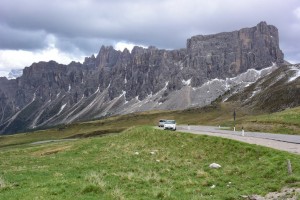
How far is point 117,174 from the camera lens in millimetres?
30656

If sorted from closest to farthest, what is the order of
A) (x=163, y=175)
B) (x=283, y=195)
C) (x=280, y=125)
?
(x=283, y=195) < (x=163, y=175) < (x=280, y=125)

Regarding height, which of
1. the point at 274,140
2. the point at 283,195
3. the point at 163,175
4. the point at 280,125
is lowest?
the point at 163,175

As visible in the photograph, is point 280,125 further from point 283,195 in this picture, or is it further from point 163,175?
point 283,195

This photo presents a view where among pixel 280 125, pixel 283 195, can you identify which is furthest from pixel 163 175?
pixel 280 125

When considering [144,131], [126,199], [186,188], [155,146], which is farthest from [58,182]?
[144,131]

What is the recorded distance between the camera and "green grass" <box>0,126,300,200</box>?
2367 cm

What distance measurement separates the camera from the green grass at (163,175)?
77.7 feet

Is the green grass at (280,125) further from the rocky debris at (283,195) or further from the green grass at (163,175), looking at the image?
the rocky debris at (283,195)

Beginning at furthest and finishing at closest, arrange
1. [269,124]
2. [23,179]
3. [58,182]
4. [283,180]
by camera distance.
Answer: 1. [269,124]
2. [23,179]
3. [58,182]
4. [283,180]

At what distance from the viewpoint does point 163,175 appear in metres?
31.3

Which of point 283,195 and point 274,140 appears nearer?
point 283,195

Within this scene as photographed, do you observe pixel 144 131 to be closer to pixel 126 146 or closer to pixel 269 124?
pixel 126 146

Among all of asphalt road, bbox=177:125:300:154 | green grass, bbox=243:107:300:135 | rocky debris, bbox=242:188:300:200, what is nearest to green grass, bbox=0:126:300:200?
rocky debris, bbox=242:188:300:200

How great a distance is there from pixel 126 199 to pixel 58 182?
6515 millimetres
